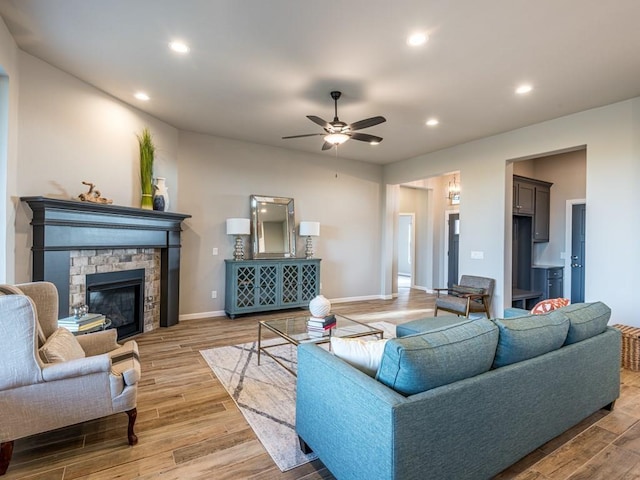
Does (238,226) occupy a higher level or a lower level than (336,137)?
lower

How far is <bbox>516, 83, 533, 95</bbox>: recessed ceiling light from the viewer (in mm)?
3393

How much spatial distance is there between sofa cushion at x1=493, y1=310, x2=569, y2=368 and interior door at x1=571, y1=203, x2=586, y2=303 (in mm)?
4664

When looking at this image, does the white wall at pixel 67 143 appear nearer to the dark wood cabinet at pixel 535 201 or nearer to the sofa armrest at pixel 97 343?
the sofa armrest at pixel 97 343

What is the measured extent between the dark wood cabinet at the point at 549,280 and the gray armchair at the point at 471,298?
170 cm

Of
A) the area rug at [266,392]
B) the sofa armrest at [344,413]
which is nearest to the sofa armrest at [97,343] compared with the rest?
the area rug at [266,392]

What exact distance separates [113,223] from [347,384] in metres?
3.40

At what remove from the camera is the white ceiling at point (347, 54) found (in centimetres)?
231

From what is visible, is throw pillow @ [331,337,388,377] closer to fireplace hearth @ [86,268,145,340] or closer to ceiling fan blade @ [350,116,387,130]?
ceiling fan blade @ [350,116,387,130]

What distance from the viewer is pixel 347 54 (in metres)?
2.86

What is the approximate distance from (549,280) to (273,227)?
5.07m

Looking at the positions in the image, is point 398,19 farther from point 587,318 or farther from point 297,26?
point 587,318

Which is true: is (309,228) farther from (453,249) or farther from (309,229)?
(453,249)

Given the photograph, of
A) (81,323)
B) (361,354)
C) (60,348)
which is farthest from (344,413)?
(81,323)

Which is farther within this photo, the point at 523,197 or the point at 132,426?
the point at 523,197
